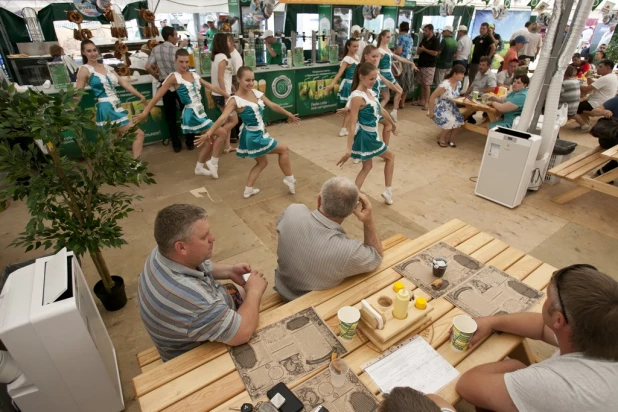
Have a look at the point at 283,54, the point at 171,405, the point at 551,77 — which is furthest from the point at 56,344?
the point at 283,54

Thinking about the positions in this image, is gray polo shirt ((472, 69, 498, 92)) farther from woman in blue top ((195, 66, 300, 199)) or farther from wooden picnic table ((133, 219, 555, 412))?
wooden picnic table ((133, 219, 555, 412))

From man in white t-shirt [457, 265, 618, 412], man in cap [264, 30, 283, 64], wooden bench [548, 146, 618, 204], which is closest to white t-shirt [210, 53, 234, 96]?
man in cap [264, 30, 283, 64]

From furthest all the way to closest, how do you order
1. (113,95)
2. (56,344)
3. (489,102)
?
(489,102) → (113,95) → (56,344)

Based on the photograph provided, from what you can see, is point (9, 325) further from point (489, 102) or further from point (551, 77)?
point (489, 102)

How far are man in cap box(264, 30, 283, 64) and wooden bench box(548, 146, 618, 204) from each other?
484 cm

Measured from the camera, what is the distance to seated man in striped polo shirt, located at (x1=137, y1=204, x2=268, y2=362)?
153cm

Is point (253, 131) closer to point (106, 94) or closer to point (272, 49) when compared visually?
point (106, 94)

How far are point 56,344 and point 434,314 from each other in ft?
5.83

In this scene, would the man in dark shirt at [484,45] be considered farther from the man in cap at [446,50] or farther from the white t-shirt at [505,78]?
the white t-shirt at [505,78]

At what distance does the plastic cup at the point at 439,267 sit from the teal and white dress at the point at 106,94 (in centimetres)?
411

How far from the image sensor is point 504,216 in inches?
164

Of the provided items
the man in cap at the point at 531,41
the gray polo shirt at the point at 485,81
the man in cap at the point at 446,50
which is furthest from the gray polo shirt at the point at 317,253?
the man in cap at the point at 531,41

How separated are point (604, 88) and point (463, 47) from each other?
335 cm

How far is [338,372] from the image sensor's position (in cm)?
142
